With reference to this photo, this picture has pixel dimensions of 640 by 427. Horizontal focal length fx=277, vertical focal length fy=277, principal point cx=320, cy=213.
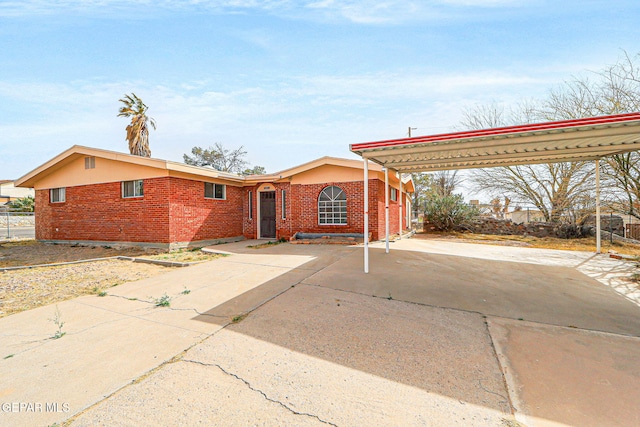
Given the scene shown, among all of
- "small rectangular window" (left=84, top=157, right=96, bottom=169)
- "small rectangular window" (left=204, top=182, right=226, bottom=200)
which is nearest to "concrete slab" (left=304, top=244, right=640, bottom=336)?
"small rectangular window" (left=204, top=182, right=226, bottom=200)

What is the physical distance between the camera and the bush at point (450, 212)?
15664 millimetres

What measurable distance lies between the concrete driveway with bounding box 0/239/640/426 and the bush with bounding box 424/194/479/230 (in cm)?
1043

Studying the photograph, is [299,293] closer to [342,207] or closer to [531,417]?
[531,417]

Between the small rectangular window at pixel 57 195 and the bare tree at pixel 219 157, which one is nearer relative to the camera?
the small rectangular window at pixel 57 195

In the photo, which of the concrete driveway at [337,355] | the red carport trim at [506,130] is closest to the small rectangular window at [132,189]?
the concrete driveway at [337,355]

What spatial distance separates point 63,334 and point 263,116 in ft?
39.0

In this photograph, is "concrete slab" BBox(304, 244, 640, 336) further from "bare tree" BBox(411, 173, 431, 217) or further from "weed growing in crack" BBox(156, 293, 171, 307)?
"bare tree" BBox(411, 173, 431, 217)

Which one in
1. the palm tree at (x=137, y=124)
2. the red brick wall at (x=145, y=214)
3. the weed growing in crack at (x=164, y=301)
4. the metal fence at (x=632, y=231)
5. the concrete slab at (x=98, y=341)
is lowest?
the concrete slab at (x=98, y=341)

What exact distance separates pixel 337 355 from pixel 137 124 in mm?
20237

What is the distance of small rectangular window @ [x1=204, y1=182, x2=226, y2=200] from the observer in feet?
38.4

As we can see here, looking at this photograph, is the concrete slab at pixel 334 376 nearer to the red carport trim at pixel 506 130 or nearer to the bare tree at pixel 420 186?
the red carport trim at pixel 506 130

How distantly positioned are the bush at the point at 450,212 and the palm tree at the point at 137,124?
731 inches

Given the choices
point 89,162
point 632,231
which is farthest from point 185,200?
point 632,231

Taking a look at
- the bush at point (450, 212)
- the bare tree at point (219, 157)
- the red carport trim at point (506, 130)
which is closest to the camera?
the red carport trim at point (506, 130)
